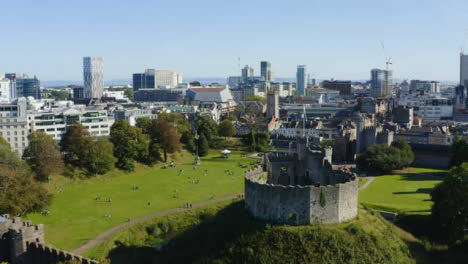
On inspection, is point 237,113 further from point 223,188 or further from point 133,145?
point 223,188

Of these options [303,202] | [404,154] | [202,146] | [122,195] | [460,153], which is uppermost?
[303,202]

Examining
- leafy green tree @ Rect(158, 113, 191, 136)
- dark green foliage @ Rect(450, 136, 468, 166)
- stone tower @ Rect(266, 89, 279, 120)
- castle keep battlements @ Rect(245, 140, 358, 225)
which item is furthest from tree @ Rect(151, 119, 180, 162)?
stone tower @ Rect(266, 89, 279, 120)

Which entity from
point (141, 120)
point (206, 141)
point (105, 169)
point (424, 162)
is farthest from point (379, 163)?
point (141, 120)

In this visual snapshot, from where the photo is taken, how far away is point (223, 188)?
77688mm

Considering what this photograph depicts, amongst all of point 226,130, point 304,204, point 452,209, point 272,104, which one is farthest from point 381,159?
point 272,104

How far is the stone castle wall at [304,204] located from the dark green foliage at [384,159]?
4960 cm

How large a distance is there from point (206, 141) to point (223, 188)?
36.7 meters

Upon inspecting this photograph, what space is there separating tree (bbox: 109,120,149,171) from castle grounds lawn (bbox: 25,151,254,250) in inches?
90.8

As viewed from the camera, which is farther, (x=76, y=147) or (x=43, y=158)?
(x=76, y=147)

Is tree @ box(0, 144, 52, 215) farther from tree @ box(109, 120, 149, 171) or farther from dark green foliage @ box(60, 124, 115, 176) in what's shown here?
tree @ box(109, 120, 149, 171)

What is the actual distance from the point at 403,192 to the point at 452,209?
25.4 metres

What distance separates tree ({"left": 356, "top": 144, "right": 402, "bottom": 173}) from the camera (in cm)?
8825

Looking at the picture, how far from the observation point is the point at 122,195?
72.8 meters

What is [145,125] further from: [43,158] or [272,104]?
[272,104]
